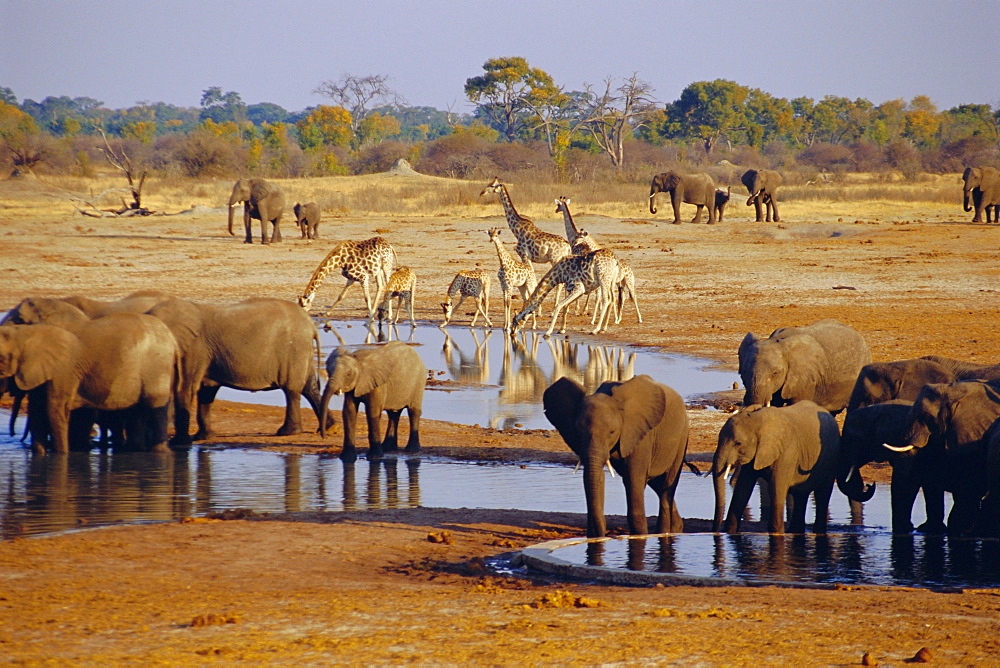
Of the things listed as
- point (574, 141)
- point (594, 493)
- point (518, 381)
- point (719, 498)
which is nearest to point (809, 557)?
point (719, 498)

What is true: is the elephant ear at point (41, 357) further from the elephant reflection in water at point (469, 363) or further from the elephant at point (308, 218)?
the elephant at point (308, 218)

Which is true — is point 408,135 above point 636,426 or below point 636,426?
above

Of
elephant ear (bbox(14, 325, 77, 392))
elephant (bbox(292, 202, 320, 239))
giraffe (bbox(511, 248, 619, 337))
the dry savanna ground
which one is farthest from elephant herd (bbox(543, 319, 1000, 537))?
elephant (bbox(292, 202, 320, 239))

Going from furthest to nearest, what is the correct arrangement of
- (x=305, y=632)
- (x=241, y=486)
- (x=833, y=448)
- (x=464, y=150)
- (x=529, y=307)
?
(x=464, y=150) → (x=529, y=307) → (x=241, y=486) → (x=833, y=448) → (x=305, y=632)

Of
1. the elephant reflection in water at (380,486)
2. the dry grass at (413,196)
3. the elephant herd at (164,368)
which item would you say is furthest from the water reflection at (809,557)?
the dry grass at (413,196)

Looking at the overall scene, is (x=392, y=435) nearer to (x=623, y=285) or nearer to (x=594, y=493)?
(x=594, y=493)

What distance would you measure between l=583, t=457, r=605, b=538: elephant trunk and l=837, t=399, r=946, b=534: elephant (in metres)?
2.34

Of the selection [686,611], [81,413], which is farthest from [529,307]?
[686,611]

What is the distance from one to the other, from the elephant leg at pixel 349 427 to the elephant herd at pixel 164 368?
0.01m

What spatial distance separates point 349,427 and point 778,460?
4.19m

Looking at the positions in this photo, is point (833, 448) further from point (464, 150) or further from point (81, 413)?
point (464, 150)

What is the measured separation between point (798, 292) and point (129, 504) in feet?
58.6

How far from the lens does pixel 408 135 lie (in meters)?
150

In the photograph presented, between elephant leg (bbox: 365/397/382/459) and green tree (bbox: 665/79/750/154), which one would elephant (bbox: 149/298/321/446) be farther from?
green tree (bbox: 665/79/750/154)
